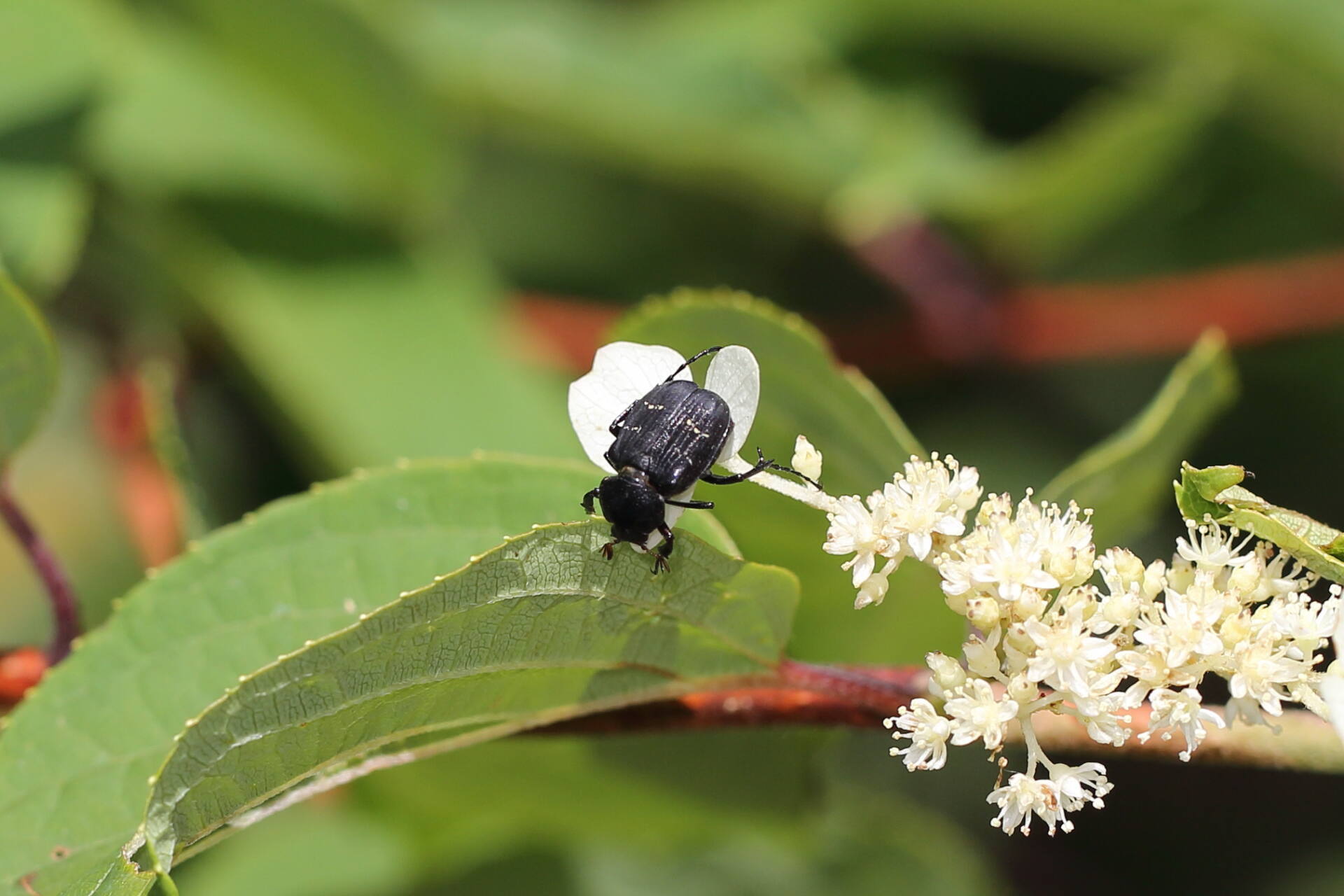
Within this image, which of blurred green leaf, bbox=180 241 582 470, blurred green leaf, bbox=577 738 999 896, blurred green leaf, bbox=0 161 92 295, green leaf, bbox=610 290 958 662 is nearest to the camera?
green leaf, bbox=610 290 958 662

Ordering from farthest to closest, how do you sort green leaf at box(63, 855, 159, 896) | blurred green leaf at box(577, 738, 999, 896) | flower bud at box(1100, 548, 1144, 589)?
blurred green leaf at box(577, 738, 999, 896) → flower bud at box(1100, 548, 1144, 589) → green leaf at box(63, 855, 159, 896)

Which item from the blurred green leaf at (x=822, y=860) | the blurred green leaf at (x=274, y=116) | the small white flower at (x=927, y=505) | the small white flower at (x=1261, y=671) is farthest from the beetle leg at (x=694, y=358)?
the blurred green leaf at (x=274, y=116)

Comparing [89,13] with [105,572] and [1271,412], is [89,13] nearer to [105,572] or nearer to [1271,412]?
[105,572]

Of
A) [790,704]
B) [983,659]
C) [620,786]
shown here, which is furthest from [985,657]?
[620,786]

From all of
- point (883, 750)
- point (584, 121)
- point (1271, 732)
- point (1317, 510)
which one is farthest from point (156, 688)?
point (1317, 510)

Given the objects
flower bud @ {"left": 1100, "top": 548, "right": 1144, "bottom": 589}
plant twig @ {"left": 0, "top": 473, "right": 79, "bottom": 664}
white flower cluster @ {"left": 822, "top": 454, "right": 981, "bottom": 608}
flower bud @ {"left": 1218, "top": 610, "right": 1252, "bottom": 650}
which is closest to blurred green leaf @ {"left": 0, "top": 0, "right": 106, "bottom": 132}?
plant twig @ {"left": 0, "top": 473, "right": 79, "bottom": 664}

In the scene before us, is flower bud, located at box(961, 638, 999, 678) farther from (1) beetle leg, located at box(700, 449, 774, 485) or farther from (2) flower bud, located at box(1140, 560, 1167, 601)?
(1) beetle leg, located at box(700, 449, 774, 485)

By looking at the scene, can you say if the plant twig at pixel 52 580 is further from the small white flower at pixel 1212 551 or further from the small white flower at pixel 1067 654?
the small white flower at pixel 1212 551
